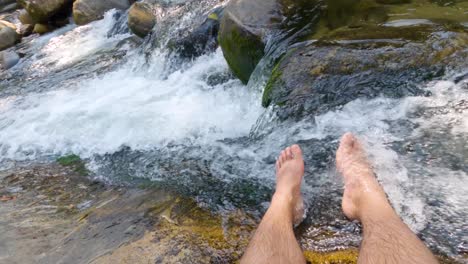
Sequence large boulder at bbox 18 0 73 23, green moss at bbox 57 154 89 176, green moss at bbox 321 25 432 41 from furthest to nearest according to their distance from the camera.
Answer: large boulder at bbox 18 0 73 23 < green moss at bbox 57 154 89 176 < green moss at bbox 321 25 432 41

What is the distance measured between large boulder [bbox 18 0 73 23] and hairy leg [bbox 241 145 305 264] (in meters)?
10.4

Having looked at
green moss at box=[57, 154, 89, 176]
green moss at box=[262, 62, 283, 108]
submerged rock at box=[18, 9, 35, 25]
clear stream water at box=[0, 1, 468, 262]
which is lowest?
green moss at box=[57, 154, 89, 176]

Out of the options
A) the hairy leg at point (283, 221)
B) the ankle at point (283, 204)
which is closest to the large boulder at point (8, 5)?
the hairy leg at point (283, 221)

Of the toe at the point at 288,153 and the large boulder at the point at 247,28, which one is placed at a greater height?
the large boulder at the point at 247,28

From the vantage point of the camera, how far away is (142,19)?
25.5 feet

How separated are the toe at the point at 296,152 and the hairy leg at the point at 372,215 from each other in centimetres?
29

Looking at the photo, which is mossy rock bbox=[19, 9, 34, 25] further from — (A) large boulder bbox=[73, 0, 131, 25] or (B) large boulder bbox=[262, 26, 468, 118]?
(B) large boulder bbox=[262, 26, 468, 118]

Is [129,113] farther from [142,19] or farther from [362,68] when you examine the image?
[142,19]

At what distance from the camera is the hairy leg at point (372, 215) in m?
1.79

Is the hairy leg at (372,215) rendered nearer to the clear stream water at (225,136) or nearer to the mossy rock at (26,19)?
the clear stream water at (225,136)

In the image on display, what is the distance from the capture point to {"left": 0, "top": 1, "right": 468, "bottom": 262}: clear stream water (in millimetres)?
2398

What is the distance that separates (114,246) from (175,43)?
435 centimetres

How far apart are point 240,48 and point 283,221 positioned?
2713 millimetres

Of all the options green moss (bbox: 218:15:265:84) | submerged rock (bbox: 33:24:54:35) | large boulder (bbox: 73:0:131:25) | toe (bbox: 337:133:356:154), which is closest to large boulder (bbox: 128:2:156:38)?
large boulder (bbox: 73:0:131:25)
